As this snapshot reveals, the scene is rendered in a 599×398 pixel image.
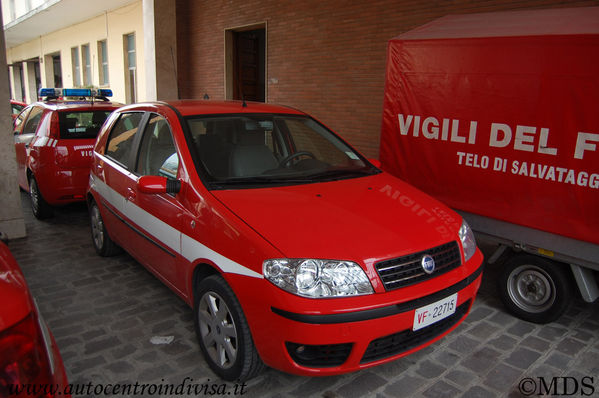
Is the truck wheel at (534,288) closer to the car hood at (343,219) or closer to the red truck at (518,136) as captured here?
the red truck at (518,136)

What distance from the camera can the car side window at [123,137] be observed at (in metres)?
3.83

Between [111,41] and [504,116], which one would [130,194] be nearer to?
[504,116]

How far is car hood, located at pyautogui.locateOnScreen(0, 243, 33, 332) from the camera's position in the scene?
4.04ft

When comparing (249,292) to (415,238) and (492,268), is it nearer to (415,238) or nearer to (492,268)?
(415,238)

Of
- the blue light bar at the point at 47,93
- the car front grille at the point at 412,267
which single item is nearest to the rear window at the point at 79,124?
the blue light bar at the point at 47,93

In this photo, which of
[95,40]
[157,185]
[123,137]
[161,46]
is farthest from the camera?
[95,40]

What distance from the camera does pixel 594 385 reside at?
2.74m

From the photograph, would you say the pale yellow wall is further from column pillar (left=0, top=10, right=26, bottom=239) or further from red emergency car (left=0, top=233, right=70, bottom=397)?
red emergency car (left=0, top=233, right=70, bottom=397)

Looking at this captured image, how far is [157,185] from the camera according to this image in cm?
279

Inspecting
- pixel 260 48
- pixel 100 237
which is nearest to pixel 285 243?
pixel 100 237

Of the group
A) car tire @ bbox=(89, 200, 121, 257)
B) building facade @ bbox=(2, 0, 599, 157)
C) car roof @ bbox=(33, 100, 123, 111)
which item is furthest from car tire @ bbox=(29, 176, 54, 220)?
building facade @ bbox=(2, 0, 599, 157)

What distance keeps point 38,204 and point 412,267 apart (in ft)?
17.6

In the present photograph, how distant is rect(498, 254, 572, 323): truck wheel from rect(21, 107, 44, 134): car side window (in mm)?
6072

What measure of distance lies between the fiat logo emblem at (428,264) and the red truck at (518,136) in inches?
52.8
